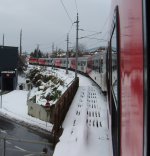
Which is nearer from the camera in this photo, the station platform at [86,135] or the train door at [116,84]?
the train door at [116,84]

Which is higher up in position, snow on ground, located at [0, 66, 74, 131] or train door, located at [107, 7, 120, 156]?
train door, located at [107, 7, 120, 156]

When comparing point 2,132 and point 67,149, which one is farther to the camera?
point 2,132

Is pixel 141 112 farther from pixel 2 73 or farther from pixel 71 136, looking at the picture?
pixel 2 73

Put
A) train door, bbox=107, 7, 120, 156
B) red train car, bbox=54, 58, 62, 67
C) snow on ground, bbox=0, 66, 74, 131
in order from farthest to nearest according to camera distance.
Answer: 1. red train car, bbox=54, 58, 62, 67
2. snow on ground, bbox=0, 66, 74, 131
3. train door, bbox=107, 7, 120, 156

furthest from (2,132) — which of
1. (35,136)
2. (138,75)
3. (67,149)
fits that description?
(138,75)

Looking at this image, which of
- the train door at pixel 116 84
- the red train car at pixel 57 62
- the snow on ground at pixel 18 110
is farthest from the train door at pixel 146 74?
the red train car at pixel 57 62

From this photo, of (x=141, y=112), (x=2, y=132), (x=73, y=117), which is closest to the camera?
(x=141, y=112)

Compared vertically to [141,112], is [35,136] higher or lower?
lower

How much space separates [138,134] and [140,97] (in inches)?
6.3

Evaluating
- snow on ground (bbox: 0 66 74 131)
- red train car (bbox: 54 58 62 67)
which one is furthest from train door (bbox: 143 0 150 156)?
red train car (bbox: 54 58 62 67)

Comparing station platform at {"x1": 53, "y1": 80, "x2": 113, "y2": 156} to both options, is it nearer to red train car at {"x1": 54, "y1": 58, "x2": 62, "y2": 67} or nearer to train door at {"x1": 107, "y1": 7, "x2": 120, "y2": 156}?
train door at {"x1": 107, "y1": 7, "x2": 120, "y2": 156}

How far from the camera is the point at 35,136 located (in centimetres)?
2339

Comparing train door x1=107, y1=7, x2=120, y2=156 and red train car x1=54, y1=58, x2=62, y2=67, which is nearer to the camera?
train door x1=107, y1=7, x2=120, y2=156

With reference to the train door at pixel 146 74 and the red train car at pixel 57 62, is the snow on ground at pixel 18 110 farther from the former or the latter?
the red train car at pixel 57 62
